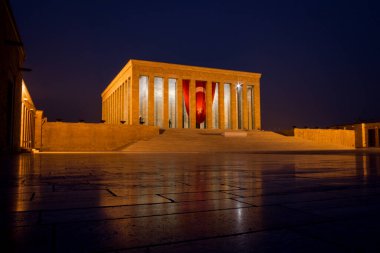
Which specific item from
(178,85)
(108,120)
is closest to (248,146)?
(178,85)

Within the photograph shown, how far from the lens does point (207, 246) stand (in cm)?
180

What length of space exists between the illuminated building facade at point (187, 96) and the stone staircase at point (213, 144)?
10374 millimetres

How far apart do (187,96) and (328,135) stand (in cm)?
2349

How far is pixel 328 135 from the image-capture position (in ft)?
162

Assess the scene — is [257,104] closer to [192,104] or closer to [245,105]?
[245,105]

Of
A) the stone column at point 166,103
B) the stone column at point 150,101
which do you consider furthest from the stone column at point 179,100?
the stone column at point 150,101

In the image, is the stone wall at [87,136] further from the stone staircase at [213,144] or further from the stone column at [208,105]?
the stone column at [208,105]

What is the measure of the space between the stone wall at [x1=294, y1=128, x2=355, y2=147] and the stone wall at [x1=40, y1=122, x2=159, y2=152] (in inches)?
887

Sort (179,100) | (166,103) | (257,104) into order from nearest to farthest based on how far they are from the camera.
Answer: (166,103), (179,100), (257,104)

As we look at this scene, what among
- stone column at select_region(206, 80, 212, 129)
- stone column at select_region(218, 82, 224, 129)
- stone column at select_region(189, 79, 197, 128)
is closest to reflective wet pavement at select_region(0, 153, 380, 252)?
stone column at select_region(189, 79, 197, 128)

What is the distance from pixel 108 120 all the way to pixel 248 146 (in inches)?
1821

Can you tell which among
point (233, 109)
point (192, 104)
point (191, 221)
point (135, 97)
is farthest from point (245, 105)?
point (191, 221)

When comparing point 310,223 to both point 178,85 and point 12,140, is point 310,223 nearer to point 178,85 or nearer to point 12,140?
point 12,140

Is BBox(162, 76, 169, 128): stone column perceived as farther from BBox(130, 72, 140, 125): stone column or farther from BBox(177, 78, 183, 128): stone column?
BBox(130, 72, 140, 125): stone column
